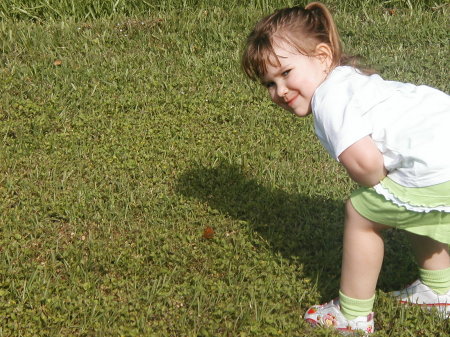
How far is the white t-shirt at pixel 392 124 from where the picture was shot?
9.58 ft

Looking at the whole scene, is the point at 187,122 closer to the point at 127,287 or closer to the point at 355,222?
the point at 127,287

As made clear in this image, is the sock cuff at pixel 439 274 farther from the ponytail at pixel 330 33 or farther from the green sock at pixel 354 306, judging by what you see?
the ponytail at pixel 330 33

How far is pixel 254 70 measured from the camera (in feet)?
10.9

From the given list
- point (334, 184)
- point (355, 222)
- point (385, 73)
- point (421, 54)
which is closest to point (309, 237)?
point (334, 184)

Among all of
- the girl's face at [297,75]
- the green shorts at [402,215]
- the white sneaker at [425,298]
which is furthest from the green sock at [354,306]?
the girl's face at [297,75]

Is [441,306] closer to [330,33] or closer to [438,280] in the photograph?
[438,280]

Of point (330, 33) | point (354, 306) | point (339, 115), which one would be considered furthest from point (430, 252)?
point (330, 33)

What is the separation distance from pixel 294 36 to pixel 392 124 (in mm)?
550

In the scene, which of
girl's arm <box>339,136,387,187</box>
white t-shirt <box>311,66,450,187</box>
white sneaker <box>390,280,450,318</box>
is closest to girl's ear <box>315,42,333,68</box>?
white t-shirt <box>311,66,450,187</box>

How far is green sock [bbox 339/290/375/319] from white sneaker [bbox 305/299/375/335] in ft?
0.07

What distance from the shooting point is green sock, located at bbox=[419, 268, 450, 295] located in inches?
137

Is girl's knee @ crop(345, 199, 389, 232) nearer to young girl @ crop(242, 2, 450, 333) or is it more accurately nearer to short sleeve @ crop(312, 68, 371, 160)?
young girl @ crop(242, 2, 450, 333)

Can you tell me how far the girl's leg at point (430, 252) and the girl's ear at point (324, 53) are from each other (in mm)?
845

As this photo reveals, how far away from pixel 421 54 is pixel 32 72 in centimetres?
284
